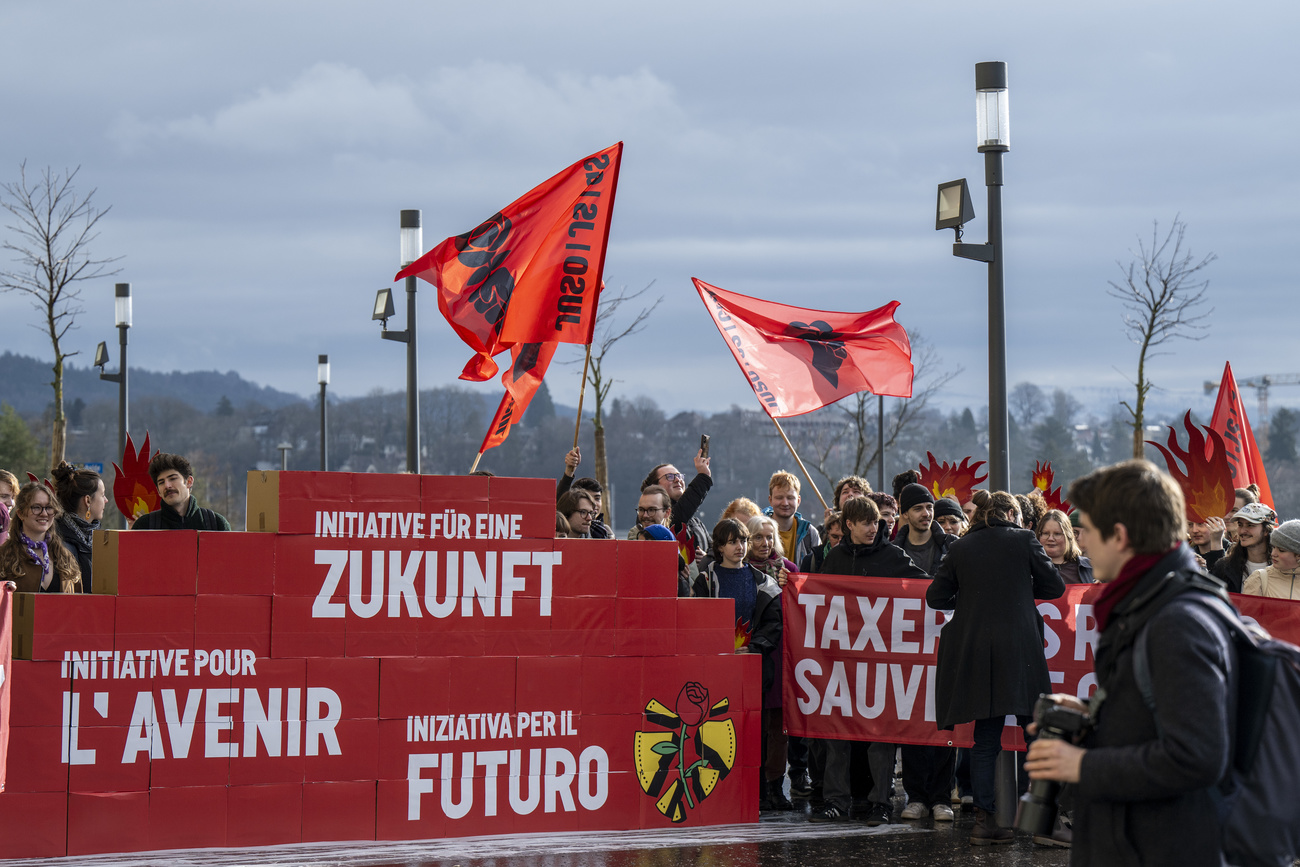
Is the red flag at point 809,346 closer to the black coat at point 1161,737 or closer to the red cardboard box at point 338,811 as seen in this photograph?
the red cardboard box at point 338,811

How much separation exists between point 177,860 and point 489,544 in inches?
89.1

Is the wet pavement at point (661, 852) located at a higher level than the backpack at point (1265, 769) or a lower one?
lower

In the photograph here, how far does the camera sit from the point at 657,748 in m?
7.85

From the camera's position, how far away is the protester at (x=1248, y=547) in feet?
28.9

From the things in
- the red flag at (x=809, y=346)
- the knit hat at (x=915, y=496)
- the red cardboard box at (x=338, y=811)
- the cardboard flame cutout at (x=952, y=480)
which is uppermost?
the red flag at (x=809, y=346)

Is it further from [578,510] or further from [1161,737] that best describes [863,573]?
[1161,737]

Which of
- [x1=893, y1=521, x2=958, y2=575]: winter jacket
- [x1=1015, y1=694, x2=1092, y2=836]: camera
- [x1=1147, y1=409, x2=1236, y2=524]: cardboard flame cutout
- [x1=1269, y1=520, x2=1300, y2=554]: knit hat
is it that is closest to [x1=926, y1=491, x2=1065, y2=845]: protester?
[x1=893, y1=521, x2=958, y2=575]: winter jacket

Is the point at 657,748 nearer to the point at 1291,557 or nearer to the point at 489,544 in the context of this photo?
the point at 489,544

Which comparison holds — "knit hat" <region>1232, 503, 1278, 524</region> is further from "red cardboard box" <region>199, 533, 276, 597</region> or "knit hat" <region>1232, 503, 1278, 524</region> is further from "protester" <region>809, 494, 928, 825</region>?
"red cardboard box" <region>199, 533, 276, 597</region>

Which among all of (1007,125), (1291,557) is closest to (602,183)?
(1007,125)

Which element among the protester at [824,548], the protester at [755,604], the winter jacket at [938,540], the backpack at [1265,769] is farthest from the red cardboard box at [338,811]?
the backpack at [1265,769]

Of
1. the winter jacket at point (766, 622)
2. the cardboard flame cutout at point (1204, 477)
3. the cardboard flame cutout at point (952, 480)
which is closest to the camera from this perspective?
the winter jacket at point (766, 622)

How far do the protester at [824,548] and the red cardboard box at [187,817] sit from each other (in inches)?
162

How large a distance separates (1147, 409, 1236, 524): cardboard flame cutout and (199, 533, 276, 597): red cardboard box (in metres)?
7.12
